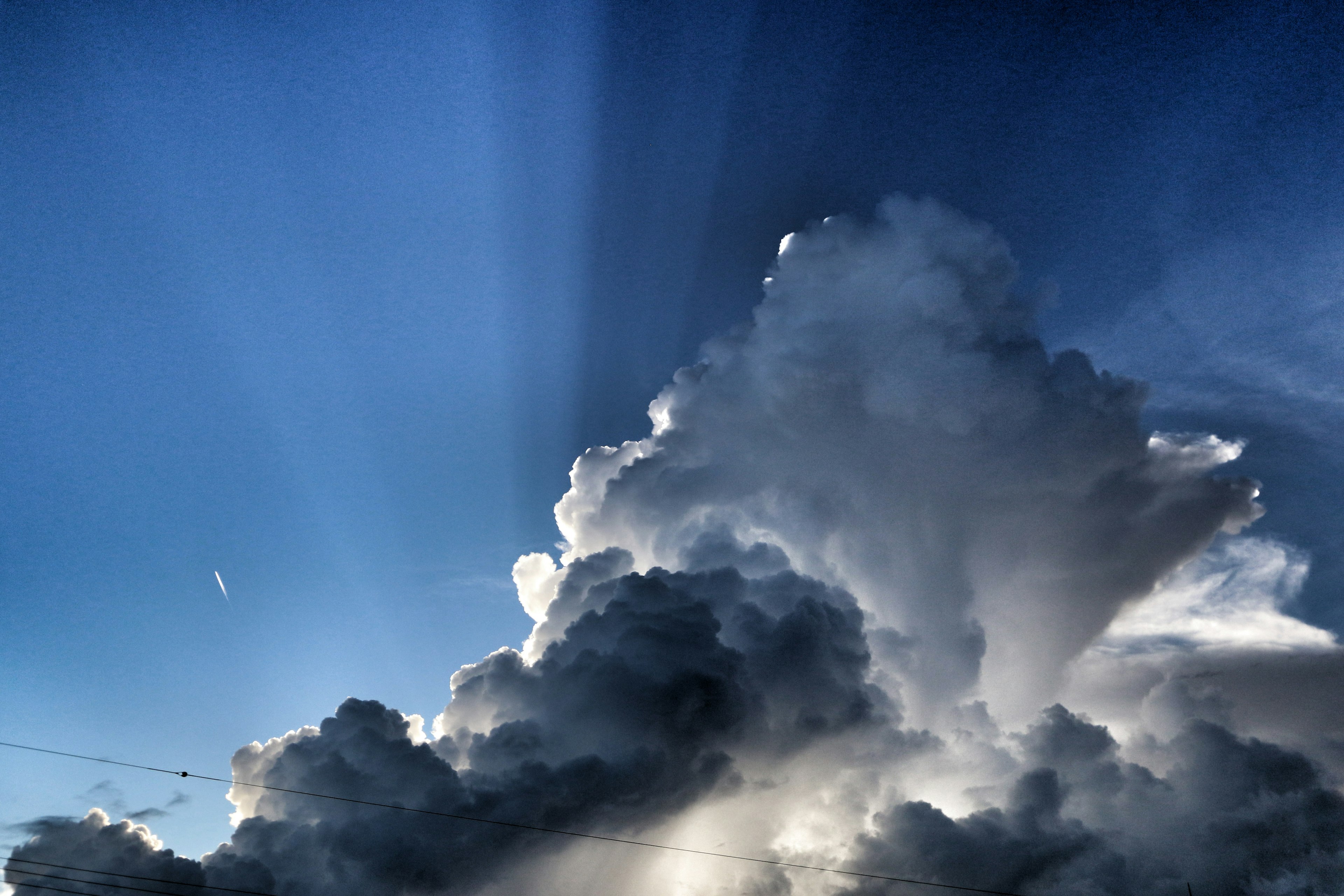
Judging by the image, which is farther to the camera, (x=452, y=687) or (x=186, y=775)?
(x=452, y=687)

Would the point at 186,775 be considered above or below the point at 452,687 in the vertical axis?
below
